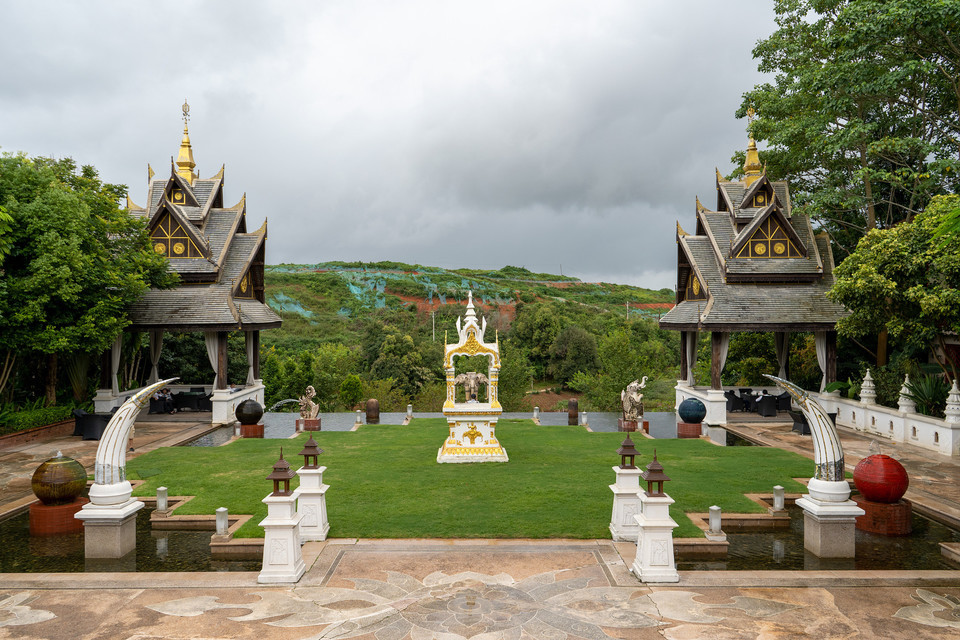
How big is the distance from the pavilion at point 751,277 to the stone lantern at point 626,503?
12301 millimetres

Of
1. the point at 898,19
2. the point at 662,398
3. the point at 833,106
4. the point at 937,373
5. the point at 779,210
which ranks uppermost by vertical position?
the point at 898,19

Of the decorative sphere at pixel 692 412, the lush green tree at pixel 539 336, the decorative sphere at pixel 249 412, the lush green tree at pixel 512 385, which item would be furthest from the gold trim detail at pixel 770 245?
the lush green tree at pixel 539 336

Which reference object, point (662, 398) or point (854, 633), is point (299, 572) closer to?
point (854, 633)

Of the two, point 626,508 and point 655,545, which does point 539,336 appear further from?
point 655,545

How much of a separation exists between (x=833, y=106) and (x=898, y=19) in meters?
3.48

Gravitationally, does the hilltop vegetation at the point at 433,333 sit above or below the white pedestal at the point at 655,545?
above

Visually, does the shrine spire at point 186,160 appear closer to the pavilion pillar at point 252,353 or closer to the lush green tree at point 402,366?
the pavilion pillar at point 252,353

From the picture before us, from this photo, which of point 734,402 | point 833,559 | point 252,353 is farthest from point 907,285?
point 252,353

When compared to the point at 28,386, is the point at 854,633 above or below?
below

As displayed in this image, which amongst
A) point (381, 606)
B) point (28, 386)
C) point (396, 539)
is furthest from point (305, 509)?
point (28, 386)

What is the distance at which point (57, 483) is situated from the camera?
31.8 ft

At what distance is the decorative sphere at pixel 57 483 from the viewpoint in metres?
9.70

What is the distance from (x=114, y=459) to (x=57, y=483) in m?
1.69

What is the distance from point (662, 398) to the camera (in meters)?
36.3
